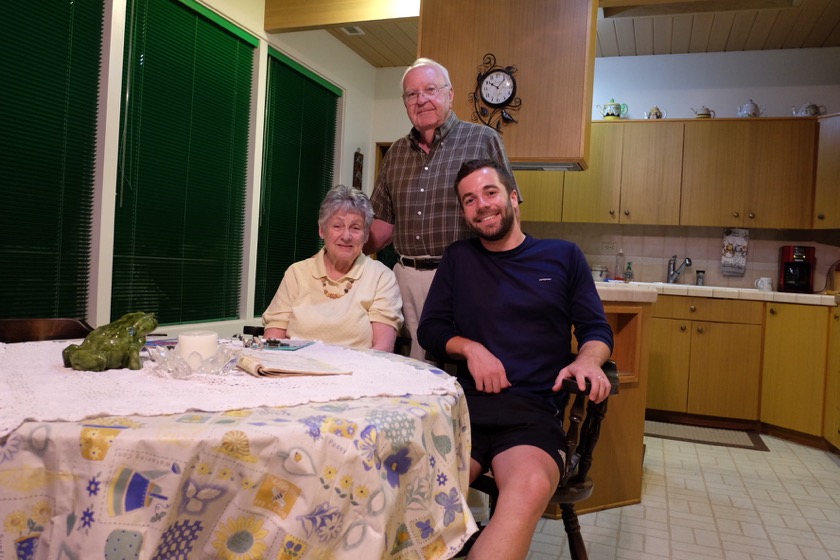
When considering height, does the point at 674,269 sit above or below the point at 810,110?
below

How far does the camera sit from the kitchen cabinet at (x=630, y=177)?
4.71m

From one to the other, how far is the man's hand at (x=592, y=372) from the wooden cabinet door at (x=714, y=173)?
11.0 feet

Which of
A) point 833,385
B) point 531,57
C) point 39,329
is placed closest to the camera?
point 39,329

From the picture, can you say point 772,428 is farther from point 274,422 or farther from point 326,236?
point 274,422

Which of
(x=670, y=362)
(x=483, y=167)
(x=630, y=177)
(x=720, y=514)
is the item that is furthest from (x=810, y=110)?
(x=483, y=167)

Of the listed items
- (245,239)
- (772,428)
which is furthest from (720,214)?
(245,239)

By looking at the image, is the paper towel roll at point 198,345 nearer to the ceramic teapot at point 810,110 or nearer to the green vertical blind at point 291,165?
the green vertical blind at point 291,165

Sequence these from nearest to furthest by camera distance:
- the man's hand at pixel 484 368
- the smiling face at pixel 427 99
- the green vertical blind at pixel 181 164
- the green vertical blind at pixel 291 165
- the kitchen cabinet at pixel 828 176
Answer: the man's hand at pixel 484 368 → the smiling face at pixel 427 99 → the green vertical blind at pixel 181 164 → the kitchen cabinet at pixel 828 176 → the green vertical blind at pixel 291 165

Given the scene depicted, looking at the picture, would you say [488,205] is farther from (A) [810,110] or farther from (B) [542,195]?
(A) [810,110]

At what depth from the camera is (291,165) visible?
4.94 meters

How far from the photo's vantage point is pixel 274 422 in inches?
35.4

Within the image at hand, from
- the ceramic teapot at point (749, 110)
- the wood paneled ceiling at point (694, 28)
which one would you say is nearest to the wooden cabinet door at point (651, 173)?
the ceramic teapot at point (749, 110)

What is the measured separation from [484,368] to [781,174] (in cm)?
375

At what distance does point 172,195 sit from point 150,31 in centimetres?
91
